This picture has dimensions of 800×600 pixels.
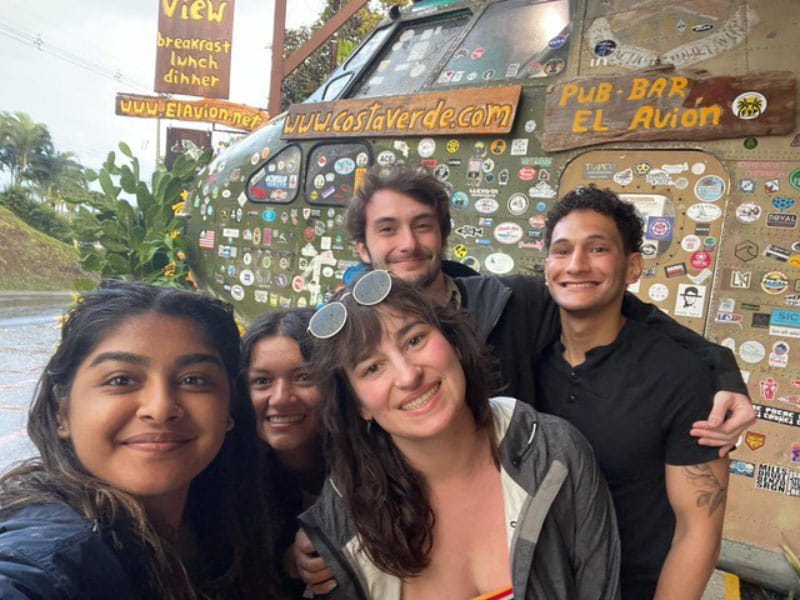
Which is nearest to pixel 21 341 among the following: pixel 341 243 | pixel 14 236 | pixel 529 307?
pixel 14 236

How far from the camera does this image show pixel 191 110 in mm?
13125

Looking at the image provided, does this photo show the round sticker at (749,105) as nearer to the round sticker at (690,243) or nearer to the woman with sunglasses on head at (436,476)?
the round sticker at (690,243)

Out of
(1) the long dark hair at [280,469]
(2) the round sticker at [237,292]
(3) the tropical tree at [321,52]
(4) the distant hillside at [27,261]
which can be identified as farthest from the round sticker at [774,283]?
(3) the tropical tree at [321,52]

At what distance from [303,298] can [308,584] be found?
3014 millimetres

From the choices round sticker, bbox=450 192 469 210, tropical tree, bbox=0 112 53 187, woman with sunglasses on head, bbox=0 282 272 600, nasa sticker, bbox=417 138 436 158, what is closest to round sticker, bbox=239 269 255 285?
nasa sticker, bbox=417 138 436 158

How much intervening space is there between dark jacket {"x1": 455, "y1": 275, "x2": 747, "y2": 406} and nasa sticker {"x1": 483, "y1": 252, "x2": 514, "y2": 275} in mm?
1267

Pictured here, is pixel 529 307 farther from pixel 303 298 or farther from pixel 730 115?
pixel 303 298

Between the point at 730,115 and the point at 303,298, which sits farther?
the point at 303,298

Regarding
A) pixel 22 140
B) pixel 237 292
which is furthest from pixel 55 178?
pixel 237 292

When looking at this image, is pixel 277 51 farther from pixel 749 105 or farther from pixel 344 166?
pixel 749 105

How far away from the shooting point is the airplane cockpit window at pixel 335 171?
160 inches

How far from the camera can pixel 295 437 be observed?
1.78 metres

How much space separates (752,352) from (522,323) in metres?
1.51

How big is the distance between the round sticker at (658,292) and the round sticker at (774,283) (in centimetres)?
44
